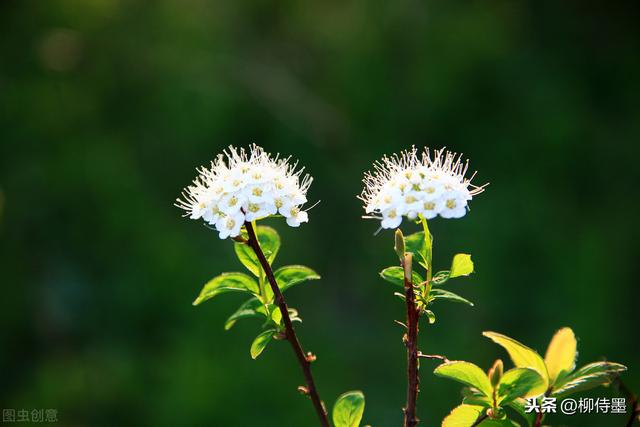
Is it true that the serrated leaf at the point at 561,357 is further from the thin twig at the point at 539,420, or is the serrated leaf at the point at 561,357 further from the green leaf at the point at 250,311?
the green leaf at the point at 250,311

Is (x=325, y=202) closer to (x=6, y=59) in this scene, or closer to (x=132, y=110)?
(x=132, y=110)

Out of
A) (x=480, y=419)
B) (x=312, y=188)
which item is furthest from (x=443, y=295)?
(x=312, y=188)

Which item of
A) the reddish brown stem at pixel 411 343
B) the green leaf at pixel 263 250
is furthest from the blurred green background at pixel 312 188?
the reddish brown stem at pixel 411 343

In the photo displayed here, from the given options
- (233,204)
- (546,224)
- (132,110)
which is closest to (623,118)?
(546,224)

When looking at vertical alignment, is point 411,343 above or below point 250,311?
below

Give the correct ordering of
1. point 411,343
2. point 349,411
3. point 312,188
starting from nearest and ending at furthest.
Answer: point 411,343
point 349,411
point 312,188

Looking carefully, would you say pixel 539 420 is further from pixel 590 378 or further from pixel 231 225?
pixel 231 225
